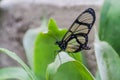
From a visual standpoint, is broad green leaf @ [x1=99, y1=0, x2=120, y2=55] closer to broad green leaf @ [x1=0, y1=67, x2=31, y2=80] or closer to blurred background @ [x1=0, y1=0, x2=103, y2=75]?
broad green leaf @ [x1=0, y1=67, x2=31, y2=80]

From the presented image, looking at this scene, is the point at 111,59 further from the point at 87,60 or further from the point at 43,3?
the point at 43,3

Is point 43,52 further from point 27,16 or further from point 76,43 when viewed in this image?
point 27,16

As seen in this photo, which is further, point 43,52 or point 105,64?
point 43,52

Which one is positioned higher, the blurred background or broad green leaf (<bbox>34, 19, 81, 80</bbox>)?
the blurred background

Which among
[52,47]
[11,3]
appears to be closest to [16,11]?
[11,3]

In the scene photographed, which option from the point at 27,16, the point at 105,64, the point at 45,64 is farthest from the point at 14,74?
the point at 27,16

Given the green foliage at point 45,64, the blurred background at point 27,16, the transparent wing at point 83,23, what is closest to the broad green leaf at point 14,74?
the green foliage at point 45,64

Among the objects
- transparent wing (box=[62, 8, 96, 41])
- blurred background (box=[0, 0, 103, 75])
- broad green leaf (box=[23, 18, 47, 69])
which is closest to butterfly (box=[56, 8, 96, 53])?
transparent wing (box=[62, 8, 96, 41])
